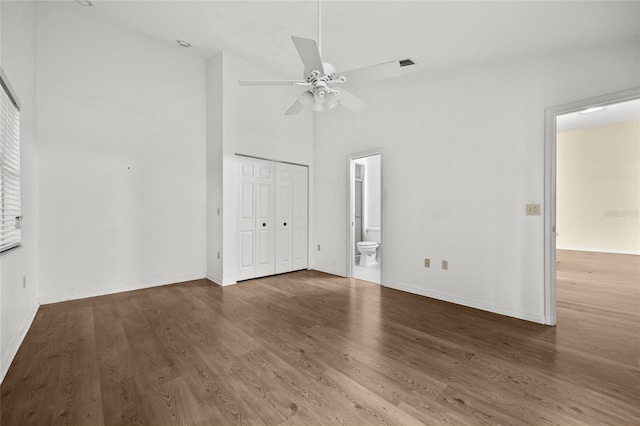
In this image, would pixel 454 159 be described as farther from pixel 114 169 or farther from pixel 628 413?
pixel 114 169

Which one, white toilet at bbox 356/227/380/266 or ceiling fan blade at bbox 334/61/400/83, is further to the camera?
white toilet at bbox 356/227/380/266

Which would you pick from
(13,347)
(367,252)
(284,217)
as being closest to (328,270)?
(367,252)

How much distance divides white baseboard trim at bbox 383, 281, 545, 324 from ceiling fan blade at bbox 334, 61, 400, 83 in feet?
9.15

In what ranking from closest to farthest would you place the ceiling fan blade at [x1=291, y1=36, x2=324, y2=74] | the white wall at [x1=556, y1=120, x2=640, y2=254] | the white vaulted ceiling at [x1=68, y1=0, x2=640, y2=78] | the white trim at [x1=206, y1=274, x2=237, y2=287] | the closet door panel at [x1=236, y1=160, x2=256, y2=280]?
the ceiling fan blade at [x1=291, y1=36, x2=324, y2=74] → the white vaulted ceiling at [x1=68, y1=0, x2=640, y2=78] → the white trim at [x1=206, y1=274, x2=237, y2=287] → the closet door panel at [x1=236, y1=160, x2=256, y2=280] → the white wall at [x1=556, y1=120, x2=640, y2=254]

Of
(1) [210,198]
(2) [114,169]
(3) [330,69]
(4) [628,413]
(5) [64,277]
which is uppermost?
(3) [330,69]

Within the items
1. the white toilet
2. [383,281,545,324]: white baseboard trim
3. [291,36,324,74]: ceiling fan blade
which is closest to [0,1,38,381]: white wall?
[291,36,324,74]: ceiling fan blade

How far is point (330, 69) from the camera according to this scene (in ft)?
6.97

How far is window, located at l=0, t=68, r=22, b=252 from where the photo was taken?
2104mm

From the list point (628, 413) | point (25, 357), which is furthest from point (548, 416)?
point (25, 357)

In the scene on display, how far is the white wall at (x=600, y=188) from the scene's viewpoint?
6.16 m

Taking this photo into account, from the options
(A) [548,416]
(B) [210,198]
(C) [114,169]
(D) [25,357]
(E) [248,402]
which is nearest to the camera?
(A) [548,416]

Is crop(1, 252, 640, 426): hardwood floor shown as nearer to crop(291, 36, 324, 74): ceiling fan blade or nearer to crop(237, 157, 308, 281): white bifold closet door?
crop(237, 157, 308, 281): white bifold closet door

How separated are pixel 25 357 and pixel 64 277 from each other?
1.50 m

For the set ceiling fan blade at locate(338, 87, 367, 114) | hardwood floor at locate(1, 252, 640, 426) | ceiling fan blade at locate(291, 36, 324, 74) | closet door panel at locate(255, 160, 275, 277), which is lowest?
hardwood floor at locate(1, 252, 640, 426)
